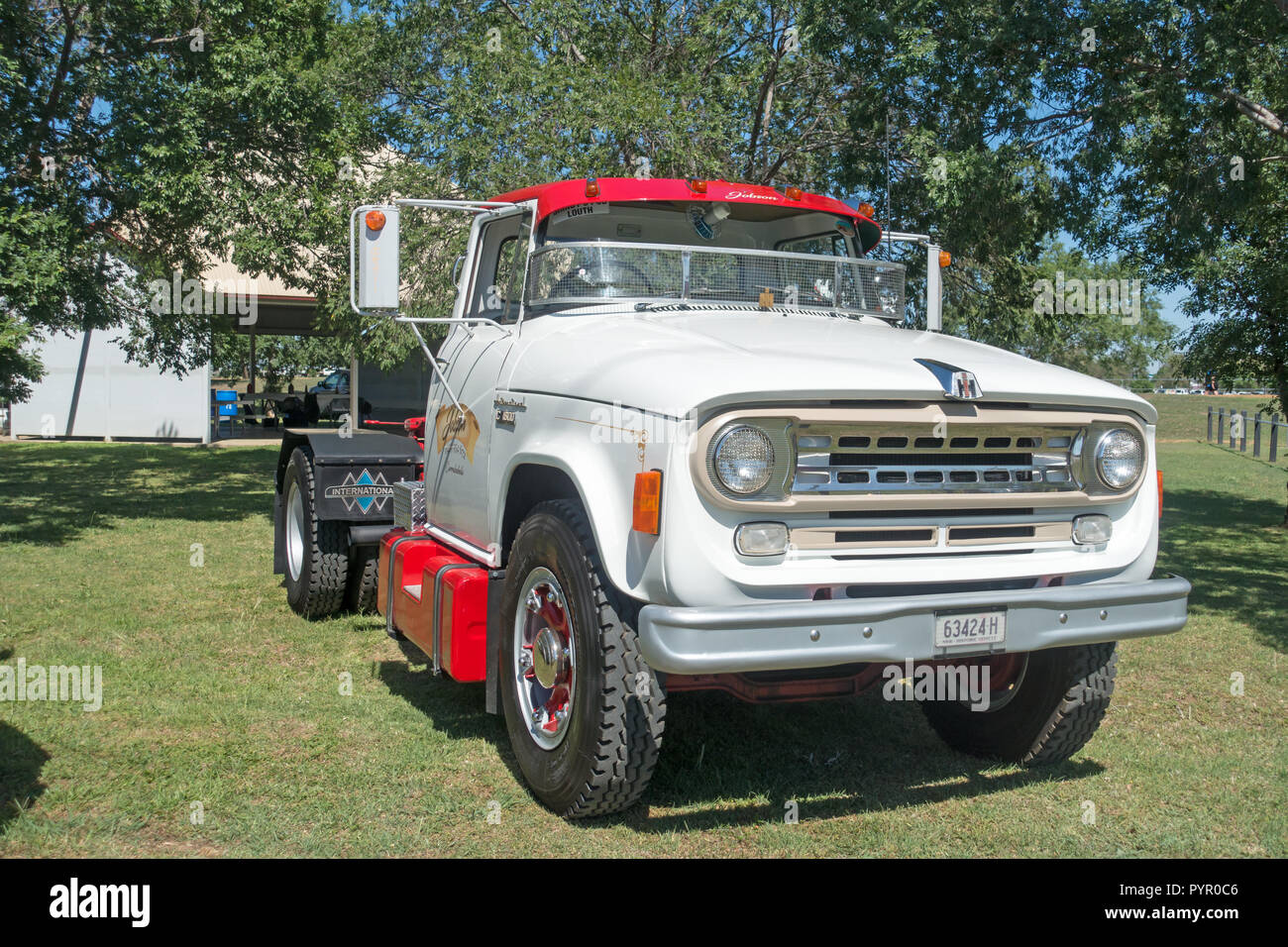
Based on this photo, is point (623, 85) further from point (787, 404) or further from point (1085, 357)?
point (1085, 357)

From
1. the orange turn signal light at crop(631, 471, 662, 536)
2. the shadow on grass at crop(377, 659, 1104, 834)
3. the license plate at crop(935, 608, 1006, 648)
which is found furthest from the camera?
the shadow on grass at crop(377, 659, 1104, 834)

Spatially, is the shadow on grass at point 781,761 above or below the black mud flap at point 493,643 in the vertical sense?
below

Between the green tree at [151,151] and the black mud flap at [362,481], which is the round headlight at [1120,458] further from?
the green tree at [151,151]

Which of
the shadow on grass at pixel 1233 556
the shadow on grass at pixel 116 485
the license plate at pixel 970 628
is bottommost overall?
the shadow on grass at pixel 1233 556

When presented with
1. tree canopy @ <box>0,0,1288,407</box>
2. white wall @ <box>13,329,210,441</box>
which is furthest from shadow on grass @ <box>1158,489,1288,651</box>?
white wall @ <box>13,329,210,441</box>

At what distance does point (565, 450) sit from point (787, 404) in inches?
35.0

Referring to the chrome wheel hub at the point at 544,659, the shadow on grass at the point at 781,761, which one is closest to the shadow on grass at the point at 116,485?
the shadow on grass at the point at 781,761

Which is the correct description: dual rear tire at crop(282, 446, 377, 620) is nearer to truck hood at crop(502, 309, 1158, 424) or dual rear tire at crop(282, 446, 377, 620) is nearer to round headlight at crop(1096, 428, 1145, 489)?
truck hood at crop(502, 309, 1158, 424)

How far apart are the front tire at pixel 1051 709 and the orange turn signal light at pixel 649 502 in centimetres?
201

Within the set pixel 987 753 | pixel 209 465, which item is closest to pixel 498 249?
pixel 987 753

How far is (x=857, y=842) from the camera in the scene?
413 centimetres

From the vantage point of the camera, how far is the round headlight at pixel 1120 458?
163 inches

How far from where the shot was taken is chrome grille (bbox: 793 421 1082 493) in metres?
3.72

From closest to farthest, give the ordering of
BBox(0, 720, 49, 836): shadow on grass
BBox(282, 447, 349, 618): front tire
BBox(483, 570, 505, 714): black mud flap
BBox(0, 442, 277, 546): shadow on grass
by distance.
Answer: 1. BBox(0, 720, 49, 836): shadow on grass
2. BBox(483, 570, 505, 714): black mud flap
3. BBox(282, 447, 349, 618): front tire
4. BBox(0, 442, 277, 546): shadow on grass
